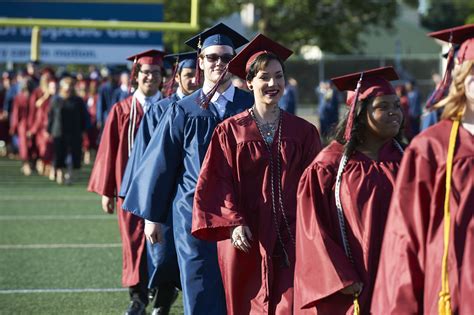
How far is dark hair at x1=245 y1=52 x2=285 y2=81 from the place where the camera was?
667cm

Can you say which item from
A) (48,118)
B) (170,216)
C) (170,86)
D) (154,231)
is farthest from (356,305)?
(48,118)

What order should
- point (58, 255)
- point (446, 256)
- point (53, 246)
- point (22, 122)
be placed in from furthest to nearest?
point (22, 122) < point (53, 246) < point (58, 255) < point (446, 256)

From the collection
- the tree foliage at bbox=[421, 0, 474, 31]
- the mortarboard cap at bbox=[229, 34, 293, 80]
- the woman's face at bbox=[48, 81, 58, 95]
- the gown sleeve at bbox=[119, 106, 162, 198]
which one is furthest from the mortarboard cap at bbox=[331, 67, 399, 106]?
the tree foliage at bbox=[421, 0, 474, 31]

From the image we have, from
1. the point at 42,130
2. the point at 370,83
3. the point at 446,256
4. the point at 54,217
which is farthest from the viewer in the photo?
the point at 42,130

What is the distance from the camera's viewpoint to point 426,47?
224 feet

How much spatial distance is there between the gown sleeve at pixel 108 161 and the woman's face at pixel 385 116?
3.83m

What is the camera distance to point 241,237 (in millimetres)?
6371

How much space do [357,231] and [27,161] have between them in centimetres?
1813

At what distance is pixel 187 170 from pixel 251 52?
2.93 feet

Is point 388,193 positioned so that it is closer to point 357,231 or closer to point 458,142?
point 357,231

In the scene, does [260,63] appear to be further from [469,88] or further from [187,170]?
[469,88]

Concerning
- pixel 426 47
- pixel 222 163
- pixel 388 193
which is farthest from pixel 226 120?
pixel 426 47

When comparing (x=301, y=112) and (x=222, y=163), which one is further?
(x=301, y=112)

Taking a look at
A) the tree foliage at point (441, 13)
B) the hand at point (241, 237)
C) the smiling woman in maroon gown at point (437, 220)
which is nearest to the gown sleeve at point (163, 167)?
the hand at point (241, 237)
